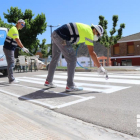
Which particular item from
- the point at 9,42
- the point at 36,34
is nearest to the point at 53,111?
the point at 9,42

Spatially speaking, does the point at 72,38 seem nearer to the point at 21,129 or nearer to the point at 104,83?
the point at 104,83

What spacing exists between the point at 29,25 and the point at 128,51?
2478 centimetres

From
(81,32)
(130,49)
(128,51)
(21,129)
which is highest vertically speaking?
(130,49)

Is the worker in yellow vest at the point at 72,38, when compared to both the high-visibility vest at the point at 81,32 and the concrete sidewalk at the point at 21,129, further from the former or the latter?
the concrete sidewalk at the point at 21,129

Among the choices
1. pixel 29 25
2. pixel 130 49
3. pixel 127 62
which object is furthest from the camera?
pixel 127 62

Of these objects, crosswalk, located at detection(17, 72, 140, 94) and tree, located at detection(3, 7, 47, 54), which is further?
tree, located at detection(3, 7, 47, 54)

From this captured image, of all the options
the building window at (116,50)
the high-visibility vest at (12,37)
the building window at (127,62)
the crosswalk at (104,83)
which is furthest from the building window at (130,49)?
the high-visibility vest at (12,37)

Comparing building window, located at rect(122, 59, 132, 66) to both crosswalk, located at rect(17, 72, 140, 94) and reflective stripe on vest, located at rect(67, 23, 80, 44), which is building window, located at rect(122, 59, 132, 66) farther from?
reflective stripe on vest, located at rect(67, 23, 80, 44)

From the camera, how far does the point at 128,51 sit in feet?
136

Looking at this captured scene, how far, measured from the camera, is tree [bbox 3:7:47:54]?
80.2ft

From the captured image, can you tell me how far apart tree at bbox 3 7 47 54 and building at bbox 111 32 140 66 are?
21.6m

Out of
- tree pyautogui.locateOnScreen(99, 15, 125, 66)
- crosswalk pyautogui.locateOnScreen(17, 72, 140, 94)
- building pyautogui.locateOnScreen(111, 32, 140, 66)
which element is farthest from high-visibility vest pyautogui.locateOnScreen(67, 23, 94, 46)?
building pyautogui.locateOnScreen(111, 32, 140, 66)

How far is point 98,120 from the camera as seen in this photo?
106 inches

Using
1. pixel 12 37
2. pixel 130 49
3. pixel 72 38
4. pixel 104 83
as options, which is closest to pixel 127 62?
pixel 130 49
